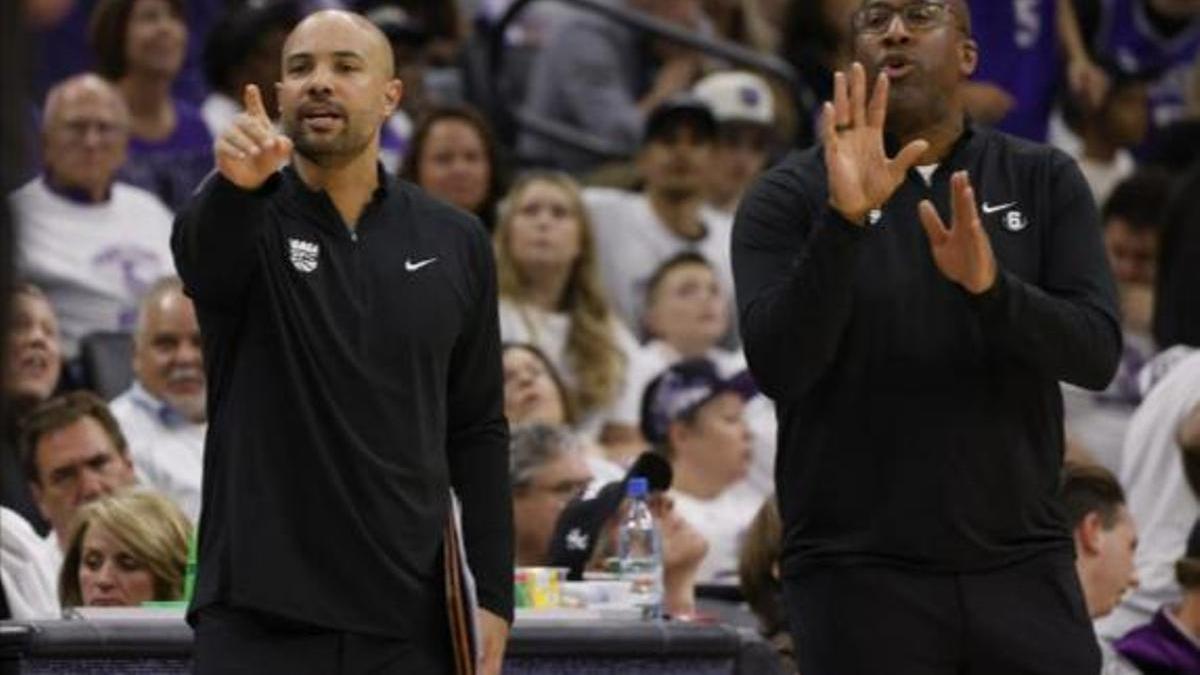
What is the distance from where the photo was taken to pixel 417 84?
1405 centimetres

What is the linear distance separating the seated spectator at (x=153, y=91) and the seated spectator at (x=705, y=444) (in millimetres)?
2101

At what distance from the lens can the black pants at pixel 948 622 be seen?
6508 mm

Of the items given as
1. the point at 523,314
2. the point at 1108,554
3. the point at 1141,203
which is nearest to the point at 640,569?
the point at 1108,554

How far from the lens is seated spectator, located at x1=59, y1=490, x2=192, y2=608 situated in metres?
8.56

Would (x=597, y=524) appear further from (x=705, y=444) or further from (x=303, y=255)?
(x=705, y=444)

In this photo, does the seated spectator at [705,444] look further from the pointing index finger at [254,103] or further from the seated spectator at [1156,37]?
the pointing index finger at [254,103]

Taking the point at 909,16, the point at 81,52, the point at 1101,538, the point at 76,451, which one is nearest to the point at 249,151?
the point at 909,16

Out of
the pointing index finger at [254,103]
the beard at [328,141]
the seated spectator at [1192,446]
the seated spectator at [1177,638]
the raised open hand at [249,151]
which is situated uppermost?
the pointing index finger at [254,103]

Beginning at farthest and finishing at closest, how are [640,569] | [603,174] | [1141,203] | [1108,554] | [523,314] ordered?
1. [603,174]
2. [1141,203]
3. [523,314]
4. [1108,554]
5. [640,569]

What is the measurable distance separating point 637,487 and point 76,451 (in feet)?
6.51

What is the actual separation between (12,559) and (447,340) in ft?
8.69

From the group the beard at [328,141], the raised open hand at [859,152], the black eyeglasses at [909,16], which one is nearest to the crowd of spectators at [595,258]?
the beard at [328,141]

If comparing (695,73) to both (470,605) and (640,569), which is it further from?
(470,605)

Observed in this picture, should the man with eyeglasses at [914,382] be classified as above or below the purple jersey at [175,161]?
below
